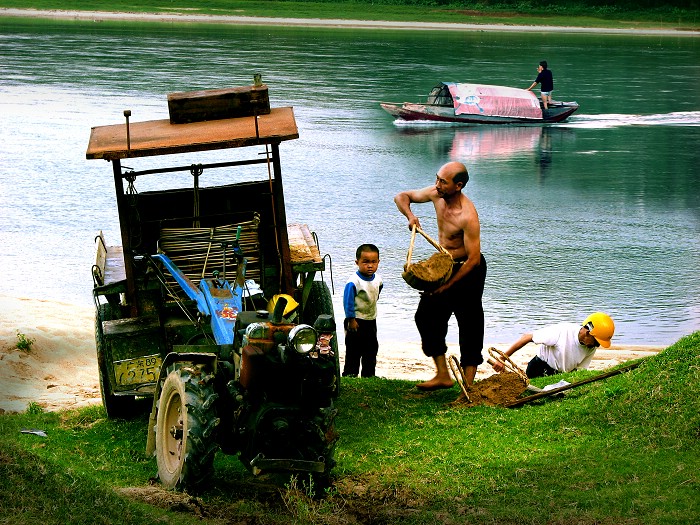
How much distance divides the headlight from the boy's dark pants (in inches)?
143

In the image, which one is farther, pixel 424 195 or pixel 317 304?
pixel 317 304

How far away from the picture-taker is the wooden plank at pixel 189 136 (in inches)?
322

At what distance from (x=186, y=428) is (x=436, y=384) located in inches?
127

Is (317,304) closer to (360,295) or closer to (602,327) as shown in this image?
(360,295)

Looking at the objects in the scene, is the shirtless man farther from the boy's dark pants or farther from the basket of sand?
the boy's dark pants

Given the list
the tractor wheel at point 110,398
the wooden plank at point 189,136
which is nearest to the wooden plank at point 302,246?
the wooden plank at point 189,136

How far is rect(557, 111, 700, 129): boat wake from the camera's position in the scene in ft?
114

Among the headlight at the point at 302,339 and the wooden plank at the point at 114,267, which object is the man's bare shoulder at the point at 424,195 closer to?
the wooden plank at the point at 114,267

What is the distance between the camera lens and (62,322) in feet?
42.0

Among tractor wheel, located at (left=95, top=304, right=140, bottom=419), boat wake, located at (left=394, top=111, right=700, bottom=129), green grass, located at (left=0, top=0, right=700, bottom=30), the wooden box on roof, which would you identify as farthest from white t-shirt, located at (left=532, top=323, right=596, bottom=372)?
green grass, located at (left=0, top=0, right=700, bottom=30)

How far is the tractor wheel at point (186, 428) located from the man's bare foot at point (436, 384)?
9.42ft

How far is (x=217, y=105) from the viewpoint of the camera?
9.38 metres

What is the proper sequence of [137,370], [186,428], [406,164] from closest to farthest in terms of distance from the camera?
[186,428] → [137,370] → [406,164]

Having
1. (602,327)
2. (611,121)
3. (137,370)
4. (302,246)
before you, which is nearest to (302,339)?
(137,370)
